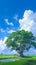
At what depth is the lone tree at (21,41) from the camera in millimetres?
51578

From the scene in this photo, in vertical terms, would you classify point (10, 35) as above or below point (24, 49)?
above

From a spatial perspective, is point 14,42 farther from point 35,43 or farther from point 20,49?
point 35,43

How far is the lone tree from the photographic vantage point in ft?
169

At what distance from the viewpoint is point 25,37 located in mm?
51969

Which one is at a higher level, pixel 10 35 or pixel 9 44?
pixel 10 35

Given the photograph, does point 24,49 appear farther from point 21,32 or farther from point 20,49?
point 21,32

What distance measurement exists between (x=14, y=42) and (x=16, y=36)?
1.80 meters

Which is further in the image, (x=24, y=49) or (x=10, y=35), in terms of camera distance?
(x=10, y=35)

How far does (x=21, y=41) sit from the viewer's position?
50688 millimetres

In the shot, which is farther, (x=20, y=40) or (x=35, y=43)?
(x=35, y=43)

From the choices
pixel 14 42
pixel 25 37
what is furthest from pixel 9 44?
pixel 25 37

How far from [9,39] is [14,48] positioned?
3.04 m

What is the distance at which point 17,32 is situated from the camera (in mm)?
53250

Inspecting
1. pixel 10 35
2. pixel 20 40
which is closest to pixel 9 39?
pixel 10 35
